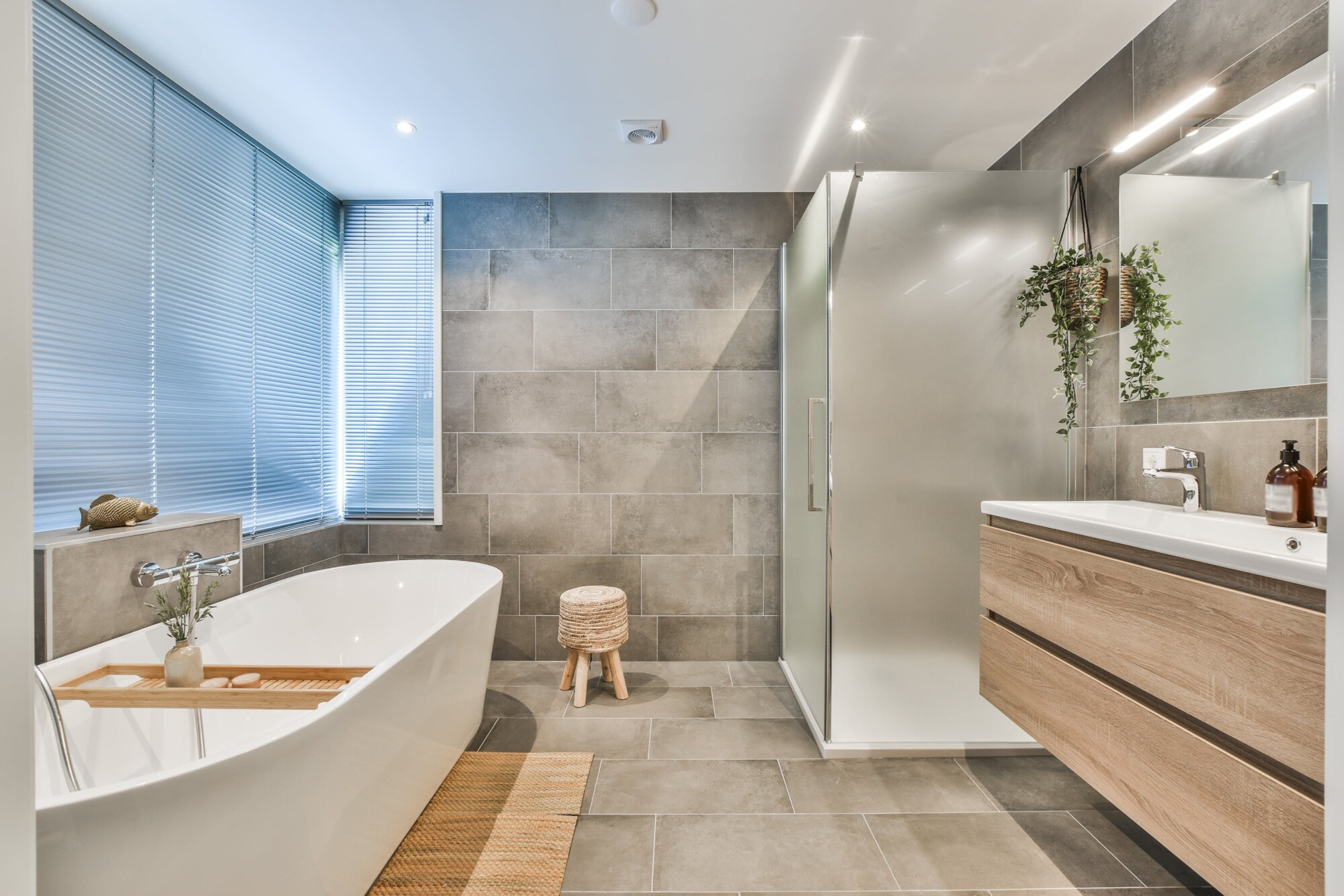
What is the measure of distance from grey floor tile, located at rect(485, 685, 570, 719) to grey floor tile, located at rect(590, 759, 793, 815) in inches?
21.0

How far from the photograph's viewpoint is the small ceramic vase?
65.1 inches

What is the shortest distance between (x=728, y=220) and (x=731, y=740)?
246 cm

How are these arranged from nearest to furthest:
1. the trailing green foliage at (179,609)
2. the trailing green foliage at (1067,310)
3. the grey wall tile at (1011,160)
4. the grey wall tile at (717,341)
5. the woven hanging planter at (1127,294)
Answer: the trailing green foliage at (179,609)
the woven hanging planter at (1127,294)
the trailing green foliage at (1067,310)
the grey wall tile at (1011,160)
the grey wall tile at (717,341)

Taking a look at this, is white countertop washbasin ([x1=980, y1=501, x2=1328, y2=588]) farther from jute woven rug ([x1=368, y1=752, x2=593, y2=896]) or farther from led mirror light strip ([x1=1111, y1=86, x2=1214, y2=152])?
jute woven rug ([x1=368, y1=752, x2=593, y2=896])

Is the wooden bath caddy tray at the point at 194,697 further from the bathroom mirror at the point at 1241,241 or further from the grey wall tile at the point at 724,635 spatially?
the bathroom mirror at the point at 1241,241

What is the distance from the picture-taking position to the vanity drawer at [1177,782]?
0.97 meters

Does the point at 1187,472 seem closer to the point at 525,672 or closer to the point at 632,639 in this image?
the point at 632,639

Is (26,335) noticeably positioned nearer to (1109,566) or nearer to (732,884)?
(1109,566)

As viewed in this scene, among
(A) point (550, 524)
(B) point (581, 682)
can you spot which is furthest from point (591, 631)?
(A) point (550, 524)

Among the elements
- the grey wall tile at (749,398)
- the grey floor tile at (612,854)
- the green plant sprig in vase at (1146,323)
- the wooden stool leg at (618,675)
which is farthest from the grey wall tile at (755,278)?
the grey floor tile at (612,854)

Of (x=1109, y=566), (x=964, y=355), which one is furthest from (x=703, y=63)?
(x=1109, y=566)

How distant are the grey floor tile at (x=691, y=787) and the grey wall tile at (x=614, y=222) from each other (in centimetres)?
241

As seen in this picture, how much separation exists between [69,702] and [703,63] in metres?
2.57

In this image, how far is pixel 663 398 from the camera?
322 cm
